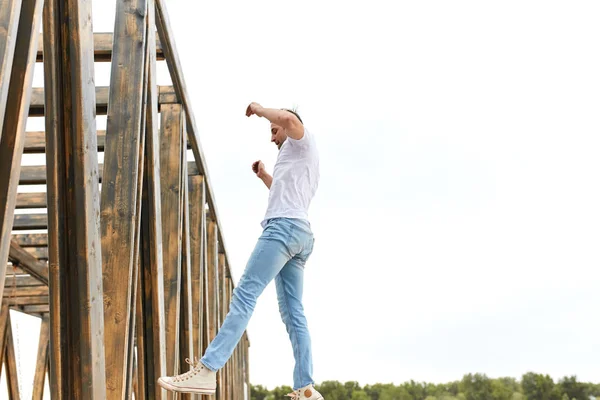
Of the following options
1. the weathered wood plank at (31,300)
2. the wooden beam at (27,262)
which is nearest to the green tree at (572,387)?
the weathered wood plank at (31,300)

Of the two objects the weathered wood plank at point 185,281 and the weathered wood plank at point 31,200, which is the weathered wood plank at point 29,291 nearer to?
the weathered wood plank at point 31,200

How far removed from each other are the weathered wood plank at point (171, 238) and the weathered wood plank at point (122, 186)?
1606mm

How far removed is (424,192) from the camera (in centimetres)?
4641

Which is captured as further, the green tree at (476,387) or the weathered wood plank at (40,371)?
the green tree at (476,387)

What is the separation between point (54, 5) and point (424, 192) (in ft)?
144

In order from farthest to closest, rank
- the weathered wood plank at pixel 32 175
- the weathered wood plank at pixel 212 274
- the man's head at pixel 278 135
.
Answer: the weathered wood plank at pixel 212 274 → the weathered wood plank at pixel 32 175 → the man's head at pixel 278 135

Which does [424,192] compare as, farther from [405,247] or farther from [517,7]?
[517,7]

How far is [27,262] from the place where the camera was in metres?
11.0

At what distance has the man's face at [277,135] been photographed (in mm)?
5098

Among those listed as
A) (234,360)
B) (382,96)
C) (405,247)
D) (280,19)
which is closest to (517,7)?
(382,96)

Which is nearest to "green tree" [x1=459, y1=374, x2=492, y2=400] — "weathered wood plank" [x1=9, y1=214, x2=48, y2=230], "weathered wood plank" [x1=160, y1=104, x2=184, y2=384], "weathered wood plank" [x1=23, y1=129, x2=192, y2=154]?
"weathered wood plank" [x1=9, y1=214, x2=48, y2=230]

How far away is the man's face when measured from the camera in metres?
5.10

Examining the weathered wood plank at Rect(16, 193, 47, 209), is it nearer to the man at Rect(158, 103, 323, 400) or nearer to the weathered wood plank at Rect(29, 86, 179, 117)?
the weathered wood plank at Rect(29, 86, 179, 117)

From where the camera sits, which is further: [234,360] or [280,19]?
[280,19]
